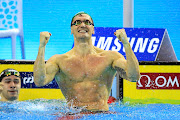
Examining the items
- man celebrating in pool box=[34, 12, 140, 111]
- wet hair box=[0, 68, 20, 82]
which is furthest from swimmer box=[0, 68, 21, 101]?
man celebrating in pool box=[34, 12, 140, 111]

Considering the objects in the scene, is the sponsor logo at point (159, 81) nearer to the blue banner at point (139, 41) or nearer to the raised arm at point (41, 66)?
the blue banner at point (139, 41)

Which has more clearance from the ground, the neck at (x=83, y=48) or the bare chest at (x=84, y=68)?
the neck at (x=83, y=48)

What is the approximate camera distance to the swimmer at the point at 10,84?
367 centimetres

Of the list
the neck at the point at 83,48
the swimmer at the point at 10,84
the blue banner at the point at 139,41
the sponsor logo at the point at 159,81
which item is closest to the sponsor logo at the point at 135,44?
the blue banner at the point at 139,41

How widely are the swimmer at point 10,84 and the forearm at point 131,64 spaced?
177 centimetres

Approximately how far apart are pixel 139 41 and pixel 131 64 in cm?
232

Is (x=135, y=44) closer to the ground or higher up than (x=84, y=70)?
higher up

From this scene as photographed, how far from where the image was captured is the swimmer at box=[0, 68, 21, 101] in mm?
3672

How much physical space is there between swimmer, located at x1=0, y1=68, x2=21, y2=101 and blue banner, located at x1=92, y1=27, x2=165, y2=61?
4.61 feet

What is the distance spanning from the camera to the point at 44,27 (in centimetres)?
929

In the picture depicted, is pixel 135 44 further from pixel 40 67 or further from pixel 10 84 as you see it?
pixel 40 67

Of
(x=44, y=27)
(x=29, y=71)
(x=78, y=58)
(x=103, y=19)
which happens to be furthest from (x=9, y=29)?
(x=78, y=58)

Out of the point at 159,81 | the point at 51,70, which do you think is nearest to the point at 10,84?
the point at 51,70

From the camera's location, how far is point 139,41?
4.60m
